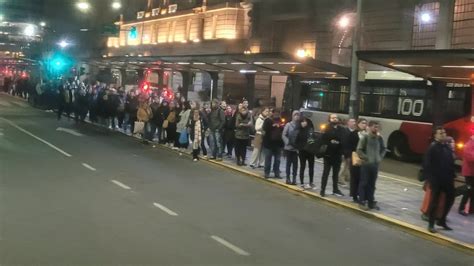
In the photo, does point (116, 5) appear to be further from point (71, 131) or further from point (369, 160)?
point (369, 160)

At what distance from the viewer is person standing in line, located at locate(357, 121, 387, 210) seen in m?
10.8

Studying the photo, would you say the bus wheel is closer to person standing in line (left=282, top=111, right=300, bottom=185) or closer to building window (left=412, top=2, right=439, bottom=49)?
person standing in line (left=282, top=111, right=300, bottom=185)

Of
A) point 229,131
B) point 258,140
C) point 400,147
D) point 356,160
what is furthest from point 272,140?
point 400,147

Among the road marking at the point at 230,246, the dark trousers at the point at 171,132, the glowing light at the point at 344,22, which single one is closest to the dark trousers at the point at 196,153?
the dark trousers at the point at 171,132

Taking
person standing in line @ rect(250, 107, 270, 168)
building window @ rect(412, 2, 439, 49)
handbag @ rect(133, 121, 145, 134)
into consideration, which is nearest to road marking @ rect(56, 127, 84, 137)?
handbag @ rect(133, 121, 145, 134)

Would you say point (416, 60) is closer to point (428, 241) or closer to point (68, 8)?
point (428, 241)

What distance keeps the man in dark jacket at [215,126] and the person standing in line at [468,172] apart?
790 centimetres

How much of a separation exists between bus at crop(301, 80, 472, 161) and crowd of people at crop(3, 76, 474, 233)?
4.71m

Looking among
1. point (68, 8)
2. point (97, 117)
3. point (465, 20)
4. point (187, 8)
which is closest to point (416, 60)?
point (465, 20)

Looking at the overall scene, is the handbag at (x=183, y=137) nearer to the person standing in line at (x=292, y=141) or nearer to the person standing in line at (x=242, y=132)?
the person standing in line at (x=242, y=132)

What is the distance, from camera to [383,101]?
2178cm

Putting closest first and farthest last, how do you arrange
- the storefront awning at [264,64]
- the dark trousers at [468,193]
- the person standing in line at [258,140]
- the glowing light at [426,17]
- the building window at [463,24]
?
1. the dark trousers at [468,193]
2. the person standing in line at [258,140]
3. the storefront awning at [264,64]
4. the building window at [463,24]
5. the glowing light at [426,17]

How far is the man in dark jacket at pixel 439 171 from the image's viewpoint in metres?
9.25

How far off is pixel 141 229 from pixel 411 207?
575 cm
